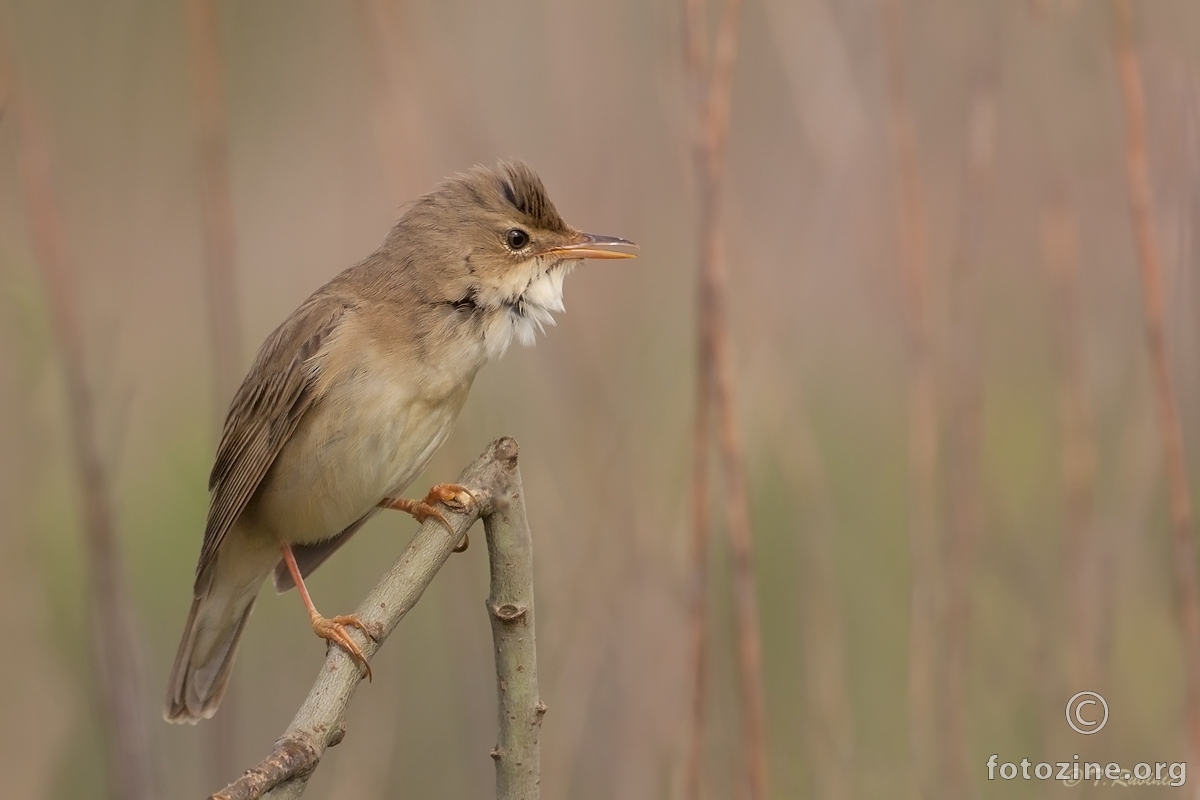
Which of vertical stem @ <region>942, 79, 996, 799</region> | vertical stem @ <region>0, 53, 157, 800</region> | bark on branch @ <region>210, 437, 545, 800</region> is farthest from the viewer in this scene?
vertical stem @ <region>942, 79, 996, 799</region>

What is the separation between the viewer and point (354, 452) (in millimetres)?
3092

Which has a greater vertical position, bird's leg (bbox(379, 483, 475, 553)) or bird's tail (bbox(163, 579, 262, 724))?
bird's leg (bbox(379, 483, 475, 553))

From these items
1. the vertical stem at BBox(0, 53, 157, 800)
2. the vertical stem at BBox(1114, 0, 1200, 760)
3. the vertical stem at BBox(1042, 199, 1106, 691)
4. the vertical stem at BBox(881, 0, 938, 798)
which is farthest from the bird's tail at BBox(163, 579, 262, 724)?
the vertical stem at BBox(1114, 0, 1200, 760)

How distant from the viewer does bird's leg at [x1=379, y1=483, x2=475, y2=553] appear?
6.70 feet

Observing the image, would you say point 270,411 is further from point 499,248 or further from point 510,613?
point 510,613

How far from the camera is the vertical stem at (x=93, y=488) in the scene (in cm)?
254

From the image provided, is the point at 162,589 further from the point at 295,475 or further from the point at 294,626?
→ the point at 295,475

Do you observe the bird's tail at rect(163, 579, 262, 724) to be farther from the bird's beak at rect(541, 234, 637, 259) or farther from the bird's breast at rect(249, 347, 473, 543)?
the bird's beak at rect(541, 234, 637, 259)

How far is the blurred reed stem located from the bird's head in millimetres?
368

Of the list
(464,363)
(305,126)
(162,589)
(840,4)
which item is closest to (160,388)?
(162,589)

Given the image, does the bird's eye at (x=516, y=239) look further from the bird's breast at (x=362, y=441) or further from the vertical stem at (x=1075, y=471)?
the vertical stem at (x=1075, y=471)

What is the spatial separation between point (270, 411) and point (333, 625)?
0.71 meters

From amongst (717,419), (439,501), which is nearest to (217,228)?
(439,501)

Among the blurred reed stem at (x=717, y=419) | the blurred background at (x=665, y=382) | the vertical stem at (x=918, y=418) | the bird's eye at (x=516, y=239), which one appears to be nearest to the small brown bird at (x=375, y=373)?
the bird's eye at (x=516, y=239)
